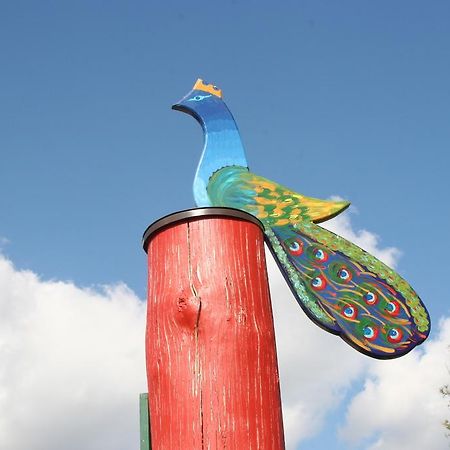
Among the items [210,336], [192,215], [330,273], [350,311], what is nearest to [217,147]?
[330,273]

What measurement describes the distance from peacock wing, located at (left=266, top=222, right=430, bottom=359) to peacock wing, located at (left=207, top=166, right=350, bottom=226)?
0.08 m

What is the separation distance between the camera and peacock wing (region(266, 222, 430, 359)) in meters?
2.88

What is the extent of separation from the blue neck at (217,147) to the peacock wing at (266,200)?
6 centimetres

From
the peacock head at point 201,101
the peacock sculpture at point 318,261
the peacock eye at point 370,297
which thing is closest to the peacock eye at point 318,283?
the peacock sculpture at point 318,261

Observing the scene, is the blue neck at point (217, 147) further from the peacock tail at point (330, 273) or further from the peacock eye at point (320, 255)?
the peacock eye at point (320, 255)

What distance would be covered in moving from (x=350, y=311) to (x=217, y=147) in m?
1.40

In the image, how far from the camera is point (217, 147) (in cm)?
384

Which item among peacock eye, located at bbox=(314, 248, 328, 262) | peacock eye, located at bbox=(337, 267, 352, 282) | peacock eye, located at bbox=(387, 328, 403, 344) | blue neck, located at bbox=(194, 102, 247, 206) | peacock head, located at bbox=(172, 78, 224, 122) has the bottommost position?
peacock eye, located at bbox=(387, 328, 403, 344)

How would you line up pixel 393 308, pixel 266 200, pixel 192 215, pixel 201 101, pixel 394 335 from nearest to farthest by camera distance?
pixel 192 215 → pixel 394 335 → pixel 393 308 → pixel 266 200 → pixel 201 101

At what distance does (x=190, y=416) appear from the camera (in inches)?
64.6

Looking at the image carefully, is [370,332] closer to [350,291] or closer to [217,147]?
[350,291]

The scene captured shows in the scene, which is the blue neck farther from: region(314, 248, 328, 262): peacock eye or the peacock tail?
region(314, 248, 328, 262): peacock eye

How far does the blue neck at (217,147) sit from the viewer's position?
3700mm

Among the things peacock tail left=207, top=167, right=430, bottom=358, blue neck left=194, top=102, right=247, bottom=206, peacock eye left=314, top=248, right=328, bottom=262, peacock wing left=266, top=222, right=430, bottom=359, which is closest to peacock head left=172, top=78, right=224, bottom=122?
blue neck left=194, top=102, right=247, bottom=206
